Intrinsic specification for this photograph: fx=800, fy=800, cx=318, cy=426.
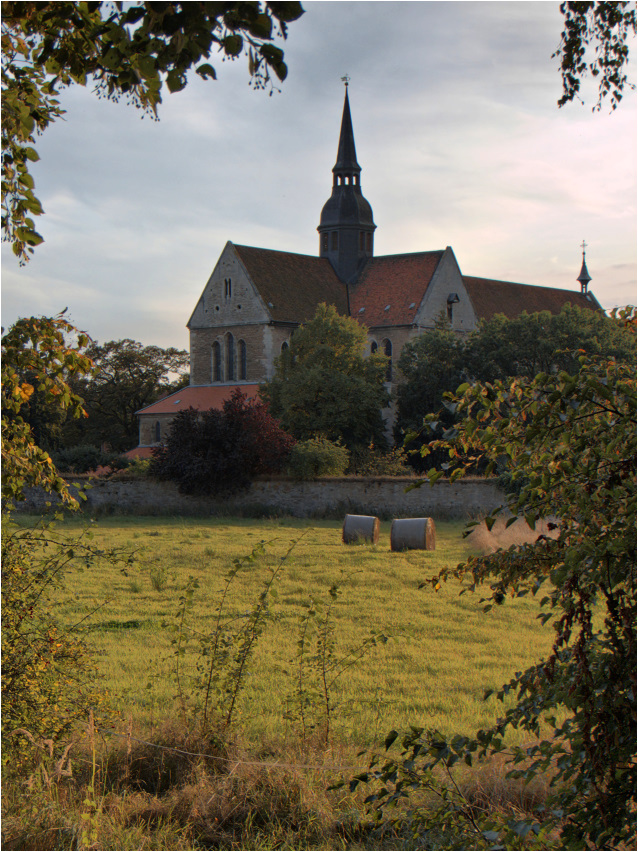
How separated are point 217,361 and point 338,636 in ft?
144

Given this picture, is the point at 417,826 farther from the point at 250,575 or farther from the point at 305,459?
the point at 305,459

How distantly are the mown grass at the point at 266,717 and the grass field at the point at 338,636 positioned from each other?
0.03 metres

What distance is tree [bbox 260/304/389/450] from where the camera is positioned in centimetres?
3638

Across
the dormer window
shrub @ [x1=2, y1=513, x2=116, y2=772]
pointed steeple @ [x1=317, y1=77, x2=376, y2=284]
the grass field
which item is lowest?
the grass field

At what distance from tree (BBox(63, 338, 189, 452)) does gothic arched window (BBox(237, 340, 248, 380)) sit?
9685mm

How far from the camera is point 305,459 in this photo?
99.2ft

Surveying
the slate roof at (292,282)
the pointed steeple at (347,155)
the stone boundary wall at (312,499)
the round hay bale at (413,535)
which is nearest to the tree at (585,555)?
the round hay bale at (413,535)

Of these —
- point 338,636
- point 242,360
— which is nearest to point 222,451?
point 338,636

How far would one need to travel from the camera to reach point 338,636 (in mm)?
9469

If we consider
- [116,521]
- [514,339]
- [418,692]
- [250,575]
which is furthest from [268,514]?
[418,692]

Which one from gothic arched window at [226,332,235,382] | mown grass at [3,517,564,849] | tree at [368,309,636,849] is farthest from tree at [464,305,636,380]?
tree at [368,309,636,849]

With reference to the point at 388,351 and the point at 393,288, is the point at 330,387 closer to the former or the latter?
the point at 388,351

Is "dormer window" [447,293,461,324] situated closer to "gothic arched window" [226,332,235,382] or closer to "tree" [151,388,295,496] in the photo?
"gothic arched window" [226,332,235,382]

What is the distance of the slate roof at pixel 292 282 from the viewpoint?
167 feet
